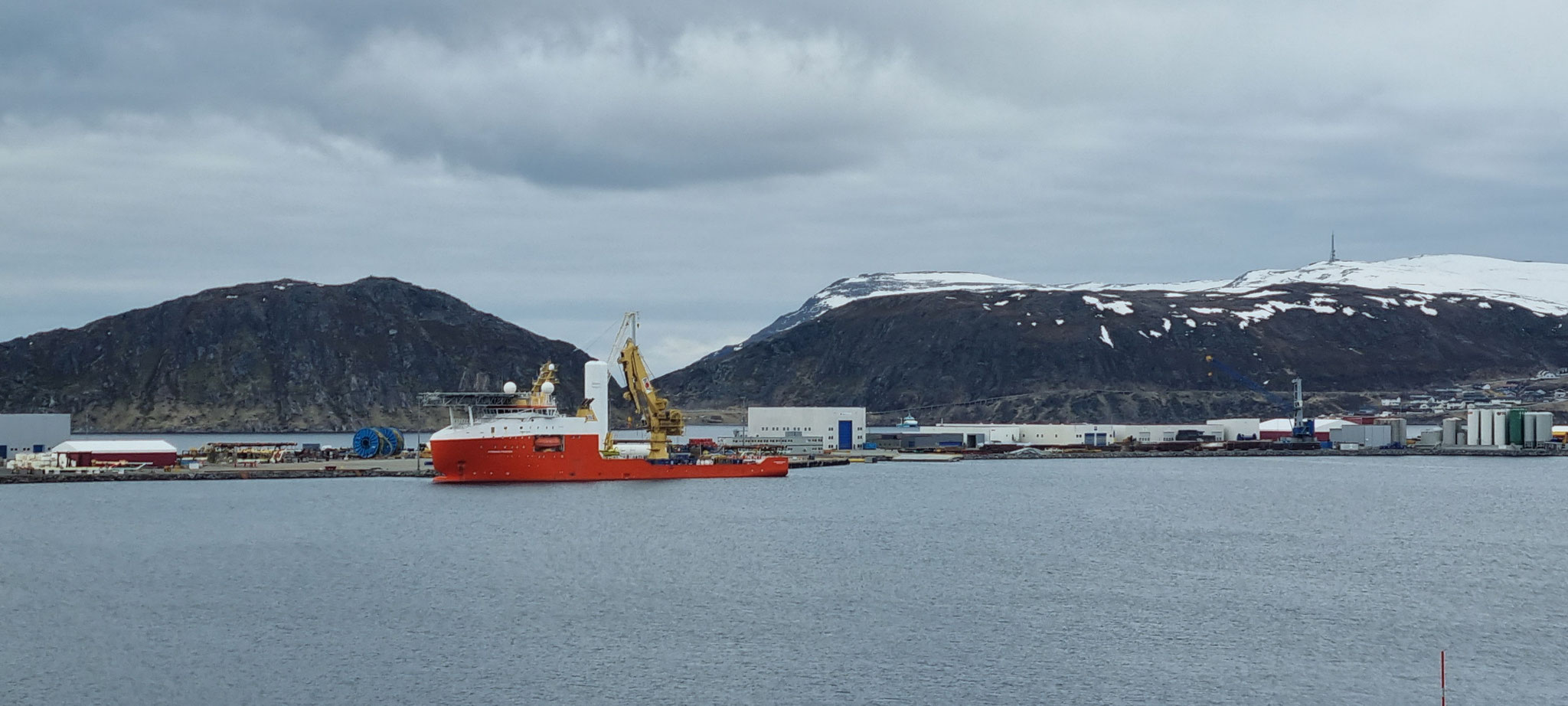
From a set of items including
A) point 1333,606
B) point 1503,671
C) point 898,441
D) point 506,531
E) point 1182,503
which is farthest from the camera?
point 898,441

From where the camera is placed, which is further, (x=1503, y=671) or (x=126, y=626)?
(x=126, y=626)

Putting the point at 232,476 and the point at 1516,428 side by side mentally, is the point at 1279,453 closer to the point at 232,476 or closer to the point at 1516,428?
the point at 1516,428

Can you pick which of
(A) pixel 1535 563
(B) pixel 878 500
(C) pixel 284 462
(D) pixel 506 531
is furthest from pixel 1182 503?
(C) pixel 284 462

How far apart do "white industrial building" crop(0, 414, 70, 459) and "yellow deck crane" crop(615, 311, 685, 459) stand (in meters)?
58.7

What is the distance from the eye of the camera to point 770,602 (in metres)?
53.4

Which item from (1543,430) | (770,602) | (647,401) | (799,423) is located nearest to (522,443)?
(647,401)

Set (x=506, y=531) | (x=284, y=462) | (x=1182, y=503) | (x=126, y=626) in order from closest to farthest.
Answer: (x=126, y=626) < (x=506, y=531) < (x=1182, y=503) < (x=284, y=462)

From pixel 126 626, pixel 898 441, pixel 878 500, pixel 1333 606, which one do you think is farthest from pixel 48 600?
pixel 898 441

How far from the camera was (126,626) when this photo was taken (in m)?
48.5

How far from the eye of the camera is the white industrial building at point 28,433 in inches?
5507

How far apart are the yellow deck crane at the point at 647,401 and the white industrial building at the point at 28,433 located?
58691 mm

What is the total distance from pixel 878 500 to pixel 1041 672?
6030 cm

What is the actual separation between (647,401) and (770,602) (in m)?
74.2

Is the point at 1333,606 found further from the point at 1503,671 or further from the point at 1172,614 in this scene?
the point at 1503,671
